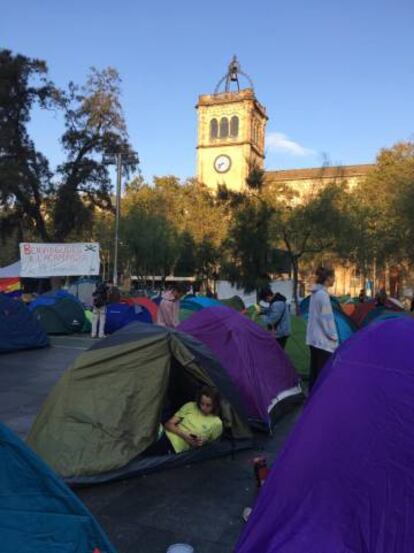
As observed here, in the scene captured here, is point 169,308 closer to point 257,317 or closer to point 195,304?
point 257,317

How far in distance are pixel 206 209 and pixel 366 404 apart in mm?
38773

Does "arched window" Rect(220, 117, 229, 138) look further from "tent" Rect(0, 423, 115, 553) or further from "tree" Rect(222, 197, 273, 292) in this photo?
"tent" Rect(0, 423, 115, 553)

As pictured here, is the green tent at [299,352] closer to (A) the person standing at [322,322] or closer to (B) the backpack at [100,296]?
(A) the person standing at [322,322]

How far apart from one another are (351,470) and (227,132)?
79659 mm

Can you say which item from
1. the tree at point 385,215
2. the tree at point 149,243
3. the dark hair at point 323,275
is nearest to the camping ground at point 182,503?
the dark hair at point 323,275

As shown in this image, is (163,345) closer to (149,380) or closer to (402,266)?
(149,380)

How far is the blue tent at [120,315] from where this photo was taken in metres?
15.5

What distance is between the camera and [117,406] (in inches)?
190

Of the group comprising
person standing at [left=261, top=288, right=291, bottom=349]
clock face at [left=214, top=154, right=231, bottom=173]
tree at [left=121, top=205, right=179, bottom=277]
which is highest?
clock face at [left=214, top=154, right=231, bottom=173]

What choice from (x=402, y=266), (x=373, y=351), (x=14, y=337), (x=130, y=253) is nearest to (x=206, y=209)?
(x=130, y=253)

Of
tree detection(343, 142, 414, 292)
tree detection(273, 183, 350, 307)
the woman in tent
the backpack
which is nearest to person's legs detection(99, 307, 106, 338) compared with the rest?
the backpack

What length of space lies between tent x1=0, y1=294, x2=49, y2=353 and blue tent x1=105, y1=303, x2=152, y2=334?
9.51 ft

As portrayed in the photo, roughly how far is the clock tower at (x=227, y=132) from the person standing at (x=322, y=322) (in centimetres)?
7108

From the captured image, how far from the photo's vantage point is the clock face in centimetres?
7912
